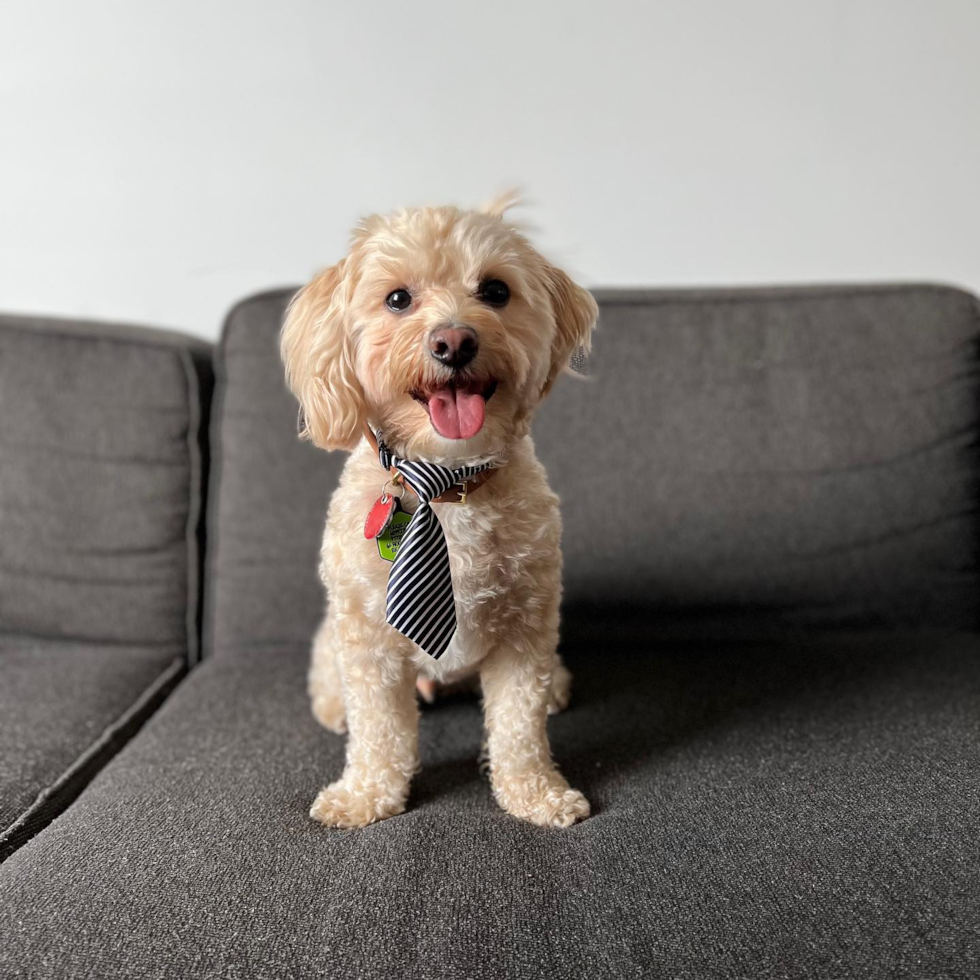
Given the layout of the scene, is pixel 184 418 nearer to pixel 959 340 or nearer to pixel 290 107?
pixel 290 107

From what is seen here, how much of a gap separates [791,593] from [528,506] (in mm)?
905

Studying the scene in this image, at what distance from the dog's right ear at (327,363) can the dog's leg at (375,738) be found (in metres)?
0.32

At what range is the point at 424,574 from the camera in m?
1.01

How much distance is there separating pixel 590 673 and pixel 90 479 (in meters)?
1.18

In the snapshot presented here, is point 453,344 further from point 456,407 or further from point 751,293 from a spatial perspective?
point 751,293

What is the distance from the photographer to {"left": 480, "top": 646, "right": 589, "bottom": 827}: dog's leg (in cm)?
107

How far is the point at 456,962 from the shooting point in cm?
78

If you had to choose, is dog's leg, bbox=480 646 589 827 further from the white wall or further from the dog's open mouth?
the white wall

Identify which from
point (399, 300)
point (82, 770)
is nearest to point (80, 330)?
point (82, 770)

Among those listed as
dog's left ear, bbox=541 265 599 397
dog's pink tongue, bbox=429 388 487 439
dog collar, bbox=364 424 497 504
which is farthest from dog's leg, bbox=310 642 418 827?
dog's left ear, bbox=541 265 599 397

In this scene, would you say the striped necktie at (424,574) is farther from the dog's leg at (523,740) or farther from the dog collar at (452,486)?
the dog's leg at (523,740)

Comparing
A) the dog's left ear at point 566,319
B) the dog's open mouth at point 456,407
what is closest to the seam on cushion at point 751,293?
the dog's left ear at point 566,319

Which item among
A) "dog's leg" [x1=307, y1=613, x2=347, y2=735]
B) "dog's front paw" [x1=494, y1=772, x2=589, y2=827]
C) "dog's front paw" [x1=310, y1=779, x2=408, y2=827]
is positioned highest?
"dog's front paw" [x1=494, y1=772, x2=589, y2=827]

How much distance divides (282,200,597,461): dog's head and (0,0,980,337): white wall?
100 cm
